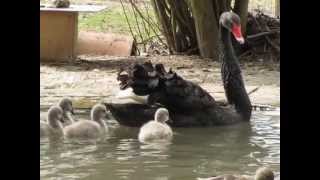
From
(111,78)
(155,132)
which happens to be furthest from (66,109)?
(111,78)

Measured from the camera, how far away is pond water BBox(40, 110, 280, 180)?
2340 mm

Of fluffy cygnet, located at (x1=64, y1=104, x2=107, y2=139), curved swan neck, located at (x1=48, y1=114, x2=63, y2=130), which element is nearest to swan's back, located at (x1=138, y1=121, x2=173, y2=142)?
fluffy cygnet, located at (x1=64, y1=104, x2=107, y2=139)

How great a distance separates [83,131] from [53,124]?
197 mm

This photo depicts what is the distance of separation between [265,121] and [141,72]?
0.73 meters

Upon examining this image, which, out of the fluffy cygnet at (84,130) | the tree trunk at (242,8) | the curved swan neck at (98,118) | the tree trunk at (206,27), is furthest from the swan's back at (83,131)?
the tree trunk at (242,8)

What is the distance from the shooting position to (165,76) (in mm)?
3330

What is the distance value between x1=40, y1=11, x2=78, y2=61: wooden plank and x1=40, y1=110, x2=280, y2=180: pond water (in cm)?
294

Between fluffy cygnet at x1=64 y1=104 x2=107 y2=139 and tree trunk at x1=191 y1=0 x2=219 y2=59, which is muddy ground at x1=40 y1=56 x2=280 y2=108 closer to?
tree trunk at x1=191 y1=0 x2=219 y2=59

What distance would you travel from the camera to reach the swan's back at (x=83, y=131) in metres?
3.04

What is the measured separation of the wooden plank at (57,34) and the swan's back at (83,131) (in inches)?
123

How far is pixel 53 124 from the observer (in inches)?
125

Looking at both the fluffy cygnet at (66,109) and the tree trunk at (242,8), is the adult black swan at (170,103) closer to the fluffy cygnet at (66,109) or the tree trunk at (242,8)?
the fluffy cygnet at (66,109)
